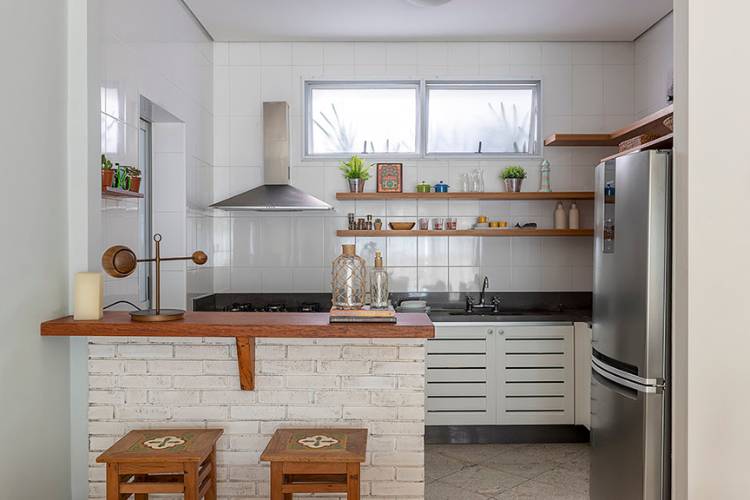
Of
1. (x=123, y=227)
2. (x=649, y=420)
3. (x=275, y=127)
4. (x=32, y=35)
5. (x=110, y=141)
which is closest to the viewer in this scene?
(x=32, y=35)

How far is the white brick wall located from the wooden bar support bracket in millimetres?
66

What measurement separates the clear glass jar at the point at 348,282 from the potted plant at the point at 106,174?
114 centimetres

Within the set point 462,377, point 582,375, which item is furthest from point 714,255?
point 462,377

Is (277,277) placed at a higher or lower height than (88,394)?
higher

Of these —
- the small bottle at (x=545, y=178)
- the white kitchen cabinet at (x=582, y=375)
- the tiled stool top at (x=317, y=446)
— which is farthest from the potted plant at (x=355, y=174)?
the tiled stool top at (x=317, y=446)

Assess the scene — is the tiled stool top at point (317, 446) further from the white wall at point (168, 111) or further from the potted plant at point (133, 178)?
the potted plant at point (133, 178)

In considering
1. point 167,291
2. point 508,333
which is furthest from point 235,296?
point 508,333

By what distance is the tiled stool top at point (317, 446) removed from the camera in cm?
206

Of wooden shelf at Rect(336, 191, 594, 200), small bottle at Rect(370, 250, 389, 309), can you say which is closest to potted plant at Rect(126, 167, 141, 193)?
small bottle at Rect(370, 250, 389, 309)

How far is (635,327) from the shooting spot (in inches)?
106

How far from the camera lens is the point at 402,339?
95.3 inches

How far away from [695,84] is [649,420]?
1.36 metres

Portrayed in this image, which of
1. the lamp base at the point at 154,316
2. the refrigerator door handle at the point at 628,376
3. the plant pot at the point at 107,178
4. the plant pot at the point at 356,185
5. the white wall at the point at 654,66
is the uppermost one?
the white wall at the point at 654,66

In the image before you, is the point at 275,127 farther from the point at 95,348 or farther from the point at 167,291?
the point at 95,348
